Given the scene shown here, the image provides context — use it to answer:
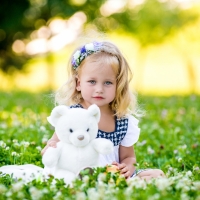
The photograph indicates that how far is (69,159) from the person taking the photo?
3.78 meters

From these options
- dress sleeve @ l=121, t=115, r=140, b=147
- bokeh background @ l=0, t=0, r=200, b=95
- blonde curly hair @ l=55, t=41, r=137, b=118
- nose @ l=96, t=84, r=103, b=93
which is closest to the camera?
nose @ l=96, t=84, r=103, b=93

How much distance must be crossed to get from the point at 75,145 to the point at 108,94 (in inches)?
26.3

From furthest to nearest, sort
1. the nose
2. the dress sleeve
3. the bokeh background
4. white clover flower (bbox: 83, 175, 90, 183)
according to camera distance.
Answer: the bokeh background < the dress sleeve < the nose < white clover flower (bbox: 83, 175, 90, 183)

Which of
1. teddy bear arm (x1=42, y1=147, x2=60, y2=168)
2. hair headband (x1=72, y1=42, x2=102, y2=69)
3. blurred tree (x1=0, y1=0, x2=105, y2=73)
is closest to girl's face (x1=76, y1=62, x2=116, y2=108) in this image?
hair headband (x1=72, y1=42, x2=102, y2=69)

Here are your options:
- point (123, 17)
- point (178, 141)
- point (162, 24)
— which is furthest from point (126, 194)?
point (162, 24)

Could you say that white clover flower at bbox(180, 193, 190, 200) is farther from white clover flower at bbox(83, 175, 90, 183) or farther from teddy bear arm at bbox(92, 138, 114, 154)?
teddy bear arm at bbox(92, 138, 114, 154)

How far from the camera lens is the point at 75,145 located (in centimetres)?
373

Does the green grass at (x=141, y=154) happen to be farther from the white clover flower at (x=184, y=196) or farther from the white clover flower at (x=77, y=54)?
the white clover flower at (x=77, y=54)

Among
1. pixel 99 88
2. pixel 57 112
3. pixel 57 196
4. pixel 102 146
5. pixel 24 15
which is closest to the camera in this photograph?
pixel 57 196

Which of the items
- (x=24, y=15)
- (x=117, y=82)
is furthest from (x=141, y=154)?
(x=24, y=15)

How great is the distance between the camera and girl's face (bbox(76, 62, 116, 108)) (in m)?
4.20

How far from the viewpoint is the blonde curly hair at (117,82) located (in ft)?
14.2

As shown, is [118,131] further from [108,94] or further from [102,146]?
[102,146]

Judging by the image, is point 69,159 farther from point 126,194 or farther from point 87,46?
point 87,46
